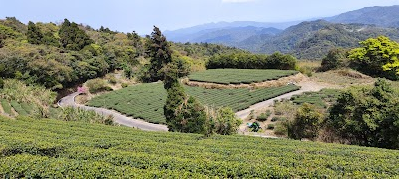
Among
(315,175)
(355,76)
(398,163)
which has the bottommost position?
(355,76)

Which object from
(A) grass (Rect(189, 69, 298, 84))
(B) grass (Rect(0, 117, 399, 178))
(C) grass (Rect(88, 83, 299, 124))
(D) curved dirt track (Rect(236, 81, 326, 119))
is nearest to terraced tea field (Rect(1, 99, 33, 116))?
(C) grass (Rect(88, 83, 299, 124))

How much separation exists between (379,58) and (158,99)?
43.0 meters

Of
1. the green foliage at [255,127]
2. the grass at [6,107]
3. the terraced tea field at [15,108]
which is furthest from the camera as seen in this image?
the terraced tea field at [15,108]

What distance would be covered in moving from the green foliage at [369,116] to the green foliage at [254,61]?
126 ft

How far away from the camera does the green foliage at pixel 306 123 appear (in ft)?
78.0

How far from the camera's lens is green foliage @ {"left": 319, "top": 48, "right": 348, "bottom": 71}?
207ft

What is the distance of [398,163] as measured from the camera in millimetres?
12562

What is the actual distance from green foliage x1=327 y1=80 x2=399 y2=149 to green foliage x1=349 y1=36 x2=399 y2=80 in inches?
1507

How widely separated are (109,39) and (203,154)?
94679 mm

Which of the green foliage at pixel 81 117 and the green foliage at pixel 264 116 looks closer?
the green foliage at pixel 81 117

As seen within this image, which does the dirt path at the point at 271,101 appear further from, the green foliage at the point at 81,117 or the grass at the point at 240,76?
the green foliage at the point at 81,117

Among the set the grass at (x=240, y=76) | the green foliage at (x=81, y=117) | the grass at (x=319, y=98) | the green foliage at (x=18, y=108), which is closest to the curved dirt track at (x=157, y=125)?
the green foliage at (x=81, y=117)

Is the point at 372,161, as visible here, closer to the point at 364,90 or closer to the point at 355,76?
the point at 364,90

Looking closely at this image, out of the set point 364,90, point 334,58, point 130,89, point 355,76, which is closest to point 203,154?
point 364,90
